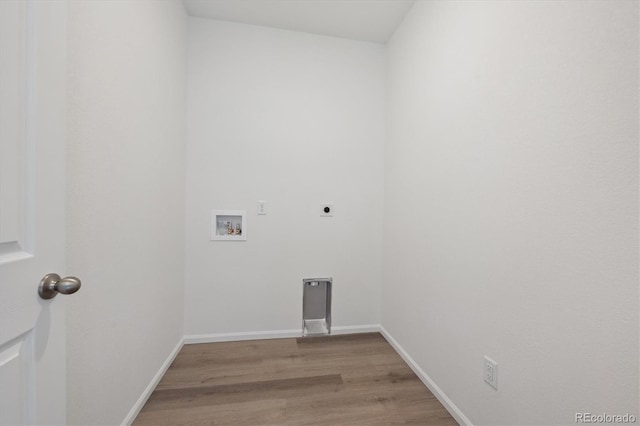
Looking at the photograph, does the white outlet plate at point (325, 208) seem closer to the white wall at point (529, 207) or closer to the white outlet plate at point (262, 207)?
the white outlet plate at point (262, 207)

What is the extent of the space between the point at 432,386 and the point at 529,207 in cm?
128

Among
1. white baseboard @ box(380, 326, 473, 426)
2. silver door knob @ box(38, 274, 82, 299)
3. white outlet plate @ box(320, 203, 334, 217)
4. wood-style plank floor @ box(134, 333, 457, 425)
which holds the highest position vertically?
white outlet plate @ box(320, 203, 334, 217)

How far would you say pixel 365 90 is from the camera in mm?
2377

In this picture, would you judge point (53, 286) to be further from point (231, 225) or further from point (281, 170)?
point (281, 170)

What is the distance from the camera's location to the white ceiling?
193cm

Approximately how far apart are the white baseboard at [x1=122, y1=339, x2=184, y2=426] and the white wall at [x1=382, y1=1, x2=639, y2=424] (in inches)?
69.0

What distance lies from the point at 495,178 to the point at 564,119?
343mm

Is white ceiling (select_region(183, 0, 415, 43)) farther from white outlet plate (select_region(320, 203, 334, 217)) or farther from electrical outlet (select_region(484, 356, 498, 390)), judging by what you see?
electrical outlet (select_region(484, 356, 498, 390))

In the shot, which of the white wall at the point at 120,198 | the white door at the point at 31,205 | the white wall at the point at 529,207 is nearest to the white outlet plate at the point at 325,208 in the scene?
the white wall at the point at 529,207

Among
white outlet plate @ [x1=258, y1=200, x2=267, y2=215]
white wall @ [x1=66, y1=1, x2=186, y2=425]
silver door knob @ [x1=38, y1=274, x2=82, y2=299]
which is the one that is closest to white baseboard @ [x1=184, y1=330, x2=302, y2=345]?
white wall @ [x1=66, y1=1, x2=186, y2=425]

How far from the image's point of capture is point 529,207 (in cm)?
105

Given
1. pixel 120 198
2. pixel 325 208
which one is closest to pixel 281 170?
pixel 325 208

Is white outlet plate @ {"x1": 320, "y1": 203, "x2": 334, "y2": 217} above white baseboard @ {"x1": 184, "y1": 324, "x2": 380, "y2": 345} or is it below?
above

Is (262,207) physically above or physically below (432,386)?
above
